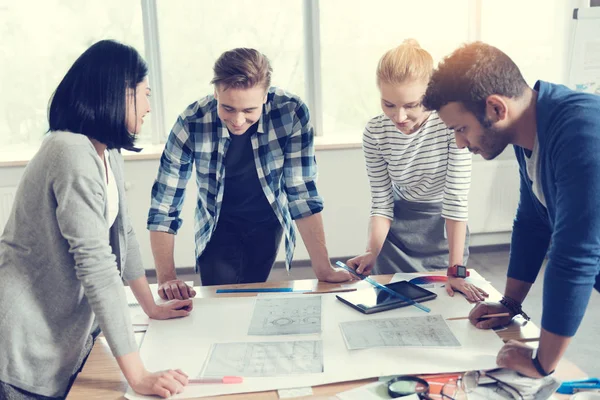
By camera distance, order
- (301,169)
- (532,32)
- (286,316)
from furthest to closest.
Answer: (532,32) → (301,169) → (286,316)

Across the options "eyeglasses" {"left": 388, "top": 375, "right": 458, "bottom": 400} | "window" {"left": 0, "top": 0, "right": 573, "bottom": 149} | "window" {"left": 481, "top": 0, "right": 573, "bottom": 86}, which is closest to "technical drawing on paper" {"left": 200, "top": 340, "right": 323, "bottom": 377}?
"eyeglasses" {"left": 388, "top": 375, "right": 458, "bottom": 400}

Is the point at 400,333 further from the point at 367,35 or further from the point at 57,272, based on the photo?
the point at 367,35

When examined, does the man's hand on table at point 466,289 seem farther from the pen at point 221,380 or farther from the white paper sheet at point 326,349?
the pen at point 221,380

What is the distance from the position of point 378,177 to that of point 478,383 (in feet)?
2.88

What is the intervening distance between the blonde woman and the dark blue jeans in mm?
322

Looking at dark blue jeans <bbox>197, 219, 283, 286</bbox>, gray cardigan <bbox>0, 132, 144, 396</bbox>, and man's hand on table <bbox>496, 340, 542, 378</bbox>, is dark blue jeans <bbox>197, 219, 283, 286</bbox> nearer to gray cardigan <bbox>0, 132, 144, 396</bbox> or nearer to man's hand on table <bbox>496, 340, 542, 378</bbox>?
gray cardigan <bbox>0, 132, 144, 396</bbox>

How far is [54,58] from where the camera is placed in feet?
11.7

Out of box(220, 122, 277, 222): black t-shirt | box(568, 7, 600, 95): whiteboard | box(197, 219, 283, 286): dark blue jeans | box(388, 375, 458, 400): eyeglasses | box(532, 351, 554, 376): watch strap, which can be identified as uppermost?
box(568, 7, 600, 95): whiteboard

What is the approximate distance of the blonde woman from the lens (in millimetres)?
1571

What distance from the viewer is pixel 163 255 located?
1668 millimetres

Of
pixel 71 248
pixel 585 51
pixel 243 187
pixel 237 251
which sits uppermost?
pixel 585 51

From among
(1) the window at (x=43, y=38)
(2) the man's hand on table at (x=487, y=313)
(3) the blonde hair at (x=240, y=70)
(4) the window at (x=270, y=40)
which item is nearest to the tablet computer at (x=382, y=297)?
(2) the man's hand on table at (x=487, y=313)

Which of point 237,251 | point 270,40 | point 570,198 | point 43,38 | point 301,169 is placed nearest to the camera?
point 570,198

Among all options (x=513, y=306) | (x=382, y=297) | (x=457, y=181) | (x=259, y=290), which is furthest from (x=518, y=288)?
(x=259, y=290)
